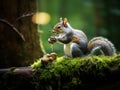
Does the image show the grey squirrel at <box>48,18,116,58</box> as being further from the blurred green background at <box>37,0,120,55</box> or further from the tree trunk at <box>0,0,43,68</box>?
the blurred green background at <box>37,0,120,55</box>

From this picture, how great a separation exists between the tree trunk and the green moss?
455 millimetres

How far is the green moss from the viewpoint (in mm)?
2604

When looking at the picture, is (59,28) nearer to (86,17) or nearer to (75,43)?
(75,43)

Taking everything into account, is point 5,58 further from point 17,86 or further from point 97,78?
point 97,78

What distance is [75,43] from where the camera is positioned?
2789 millimetres

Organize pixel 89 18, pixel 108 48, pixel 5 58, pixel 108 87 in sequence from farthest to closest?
1. pixel 89 18
2. pixel 5 58
3. pixel 108 48
4. pixel 108 87

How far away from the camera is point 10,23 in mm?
3100

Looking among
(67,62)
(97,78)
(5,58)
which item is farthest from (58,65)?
(5,58)

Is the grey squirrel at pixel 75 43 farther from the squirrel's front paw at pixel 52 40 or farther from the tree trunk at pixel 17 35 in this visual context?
the tree trunk at pixel 17 35

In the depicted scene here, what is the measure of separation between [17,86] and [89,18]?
3.85 metres

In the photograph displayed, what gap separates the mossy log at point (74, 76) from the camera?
258 centimetres

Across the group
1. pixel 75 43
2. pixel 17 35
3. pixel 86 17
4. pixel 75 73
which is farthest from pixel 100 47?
pixel 86 17

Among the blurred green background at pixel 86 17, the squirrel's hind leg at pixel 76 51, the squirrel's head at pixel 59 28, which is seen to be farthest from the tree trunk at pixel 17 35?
the blurred green background at pixel 86 17

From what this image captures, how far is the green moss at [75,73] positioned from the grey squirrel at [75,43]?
0.11 metres
